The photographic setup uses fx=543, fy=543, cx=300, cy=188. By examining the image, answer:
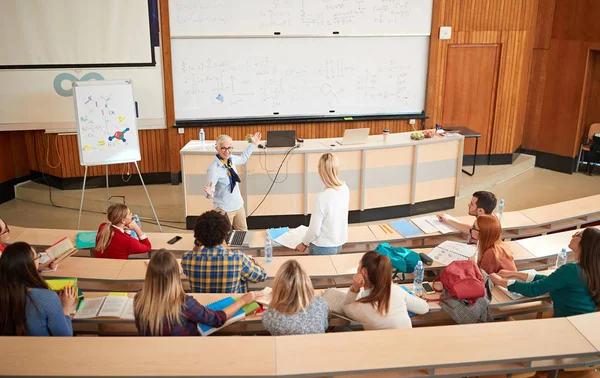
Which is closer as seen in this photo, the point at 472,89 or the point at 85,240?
the point at 85,240

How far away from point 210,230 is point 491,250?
222 centimetres

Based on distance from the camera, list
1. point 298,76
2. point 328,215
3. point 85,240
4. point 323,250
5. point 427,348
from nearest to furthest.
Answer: point 427,348 < point 328,215 < point 323,250 < point 85,240 < point 298,76

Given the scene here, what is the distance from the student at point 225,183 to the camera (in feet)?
18.2

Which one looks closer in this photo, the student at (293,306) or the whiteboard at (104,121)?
the student at (293,306)

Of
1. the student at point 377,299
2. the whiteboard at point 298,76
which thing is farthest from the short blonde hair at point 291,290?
the whiteboard at point 298,76

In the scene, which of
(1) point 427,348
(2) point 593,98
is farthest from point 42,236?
(2) point 593,98

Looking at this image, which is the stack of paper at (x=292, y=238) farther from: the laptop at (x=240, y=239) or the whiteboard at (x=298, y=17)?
the whiteboard at (x=298, y=17)

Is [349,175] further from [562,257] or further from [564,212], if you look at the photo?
[562,257]

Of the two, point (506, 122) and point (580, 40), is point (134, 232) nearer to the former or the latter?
point (506, 122)

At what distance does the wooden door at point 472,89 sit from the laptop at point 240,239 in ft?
18.8

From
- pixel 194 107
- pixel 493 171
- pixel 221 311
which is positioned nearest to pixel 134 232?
pixel 221 311

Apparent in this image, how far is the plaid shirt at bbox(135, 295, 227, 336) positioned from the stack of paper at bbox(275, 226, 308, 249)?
1.66m

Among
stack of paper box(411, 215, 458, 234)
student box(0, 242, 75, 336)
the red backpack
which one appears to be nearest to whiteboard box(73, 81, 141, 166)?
student box(0, 242, 75, 336)

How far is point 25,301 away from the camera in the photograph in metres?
3.25
